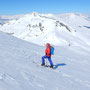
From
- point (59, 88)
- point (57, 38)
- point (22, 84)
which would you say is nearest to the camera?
point (22, 84)

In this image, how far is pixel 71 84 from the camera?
32.2 ft

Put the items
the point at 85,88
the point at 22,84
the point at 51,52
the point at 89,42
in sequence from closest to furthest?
1. the point at 22,84
2. the point at 85,88
3. the point at 51,52
4. the point at 89,42

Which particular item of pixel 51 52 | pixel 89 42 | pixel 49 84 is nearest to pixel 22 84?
pixel 49 84

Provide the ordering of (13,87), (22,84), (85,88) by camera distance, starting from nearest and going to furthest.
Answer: (13,87), (22,84), (85,88)

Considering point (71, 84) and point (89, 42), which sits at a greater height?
point (71, 84)

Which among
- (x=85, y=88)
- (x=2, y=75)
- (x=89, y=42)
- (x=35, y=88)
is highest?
(x=2, y=75)

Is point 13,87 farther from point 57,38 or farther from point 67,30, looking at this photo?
point 67,30

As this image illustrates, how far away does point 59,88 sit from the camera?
28.0 ft

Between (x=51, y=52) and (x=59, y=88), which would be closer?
(x=59, y=88)

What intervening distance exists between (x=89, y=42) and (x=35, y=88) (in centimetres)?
15135

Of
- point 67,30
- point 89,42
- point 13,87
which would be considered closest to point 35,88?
point 13,87

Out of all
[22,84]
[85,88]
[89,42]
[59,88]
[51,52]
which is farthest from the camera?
[89,42]

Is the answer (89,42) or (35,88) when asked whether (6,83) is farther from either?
(89,42)

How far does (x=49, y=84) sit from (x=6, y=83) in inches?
97.7
